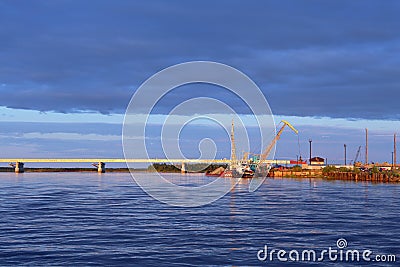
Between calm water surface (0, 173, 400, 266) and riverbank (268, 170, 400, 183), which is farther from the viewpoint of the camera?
riverbank (268, 170, 400, 183)

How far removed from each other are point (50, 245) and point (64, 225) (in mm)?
8148

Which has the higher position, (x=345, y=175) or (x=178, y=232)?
(x=345, y=175)

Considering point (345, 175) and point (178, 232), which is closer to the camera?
point (178, 232)

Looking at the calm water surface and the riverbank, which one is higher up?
the riverbank

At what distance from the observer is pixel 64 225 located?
125 ft

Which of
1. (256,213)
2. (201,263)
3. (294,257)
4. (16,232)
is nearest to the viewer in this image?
(201,263)

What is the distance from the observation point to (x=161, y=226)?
38.2 m

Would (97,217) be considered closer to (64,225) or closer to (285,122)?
(64,225)

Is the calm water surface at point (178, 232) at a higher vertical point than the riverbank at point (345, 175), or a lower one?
lower

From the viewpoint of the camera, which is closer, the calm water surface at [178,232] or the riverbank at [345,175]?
the calm water surface at [178,232]

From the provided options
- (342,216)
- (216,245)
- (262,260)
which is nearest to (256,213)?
(342,216)

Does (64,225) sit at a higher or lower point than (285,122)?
lower

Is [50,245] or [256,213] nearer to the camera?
[50,245]

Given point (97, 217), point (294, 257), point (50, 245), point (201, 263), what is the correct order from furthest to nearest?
point (97, 217)
point (50, 245)
point (294, 257)
point (201, 263)
